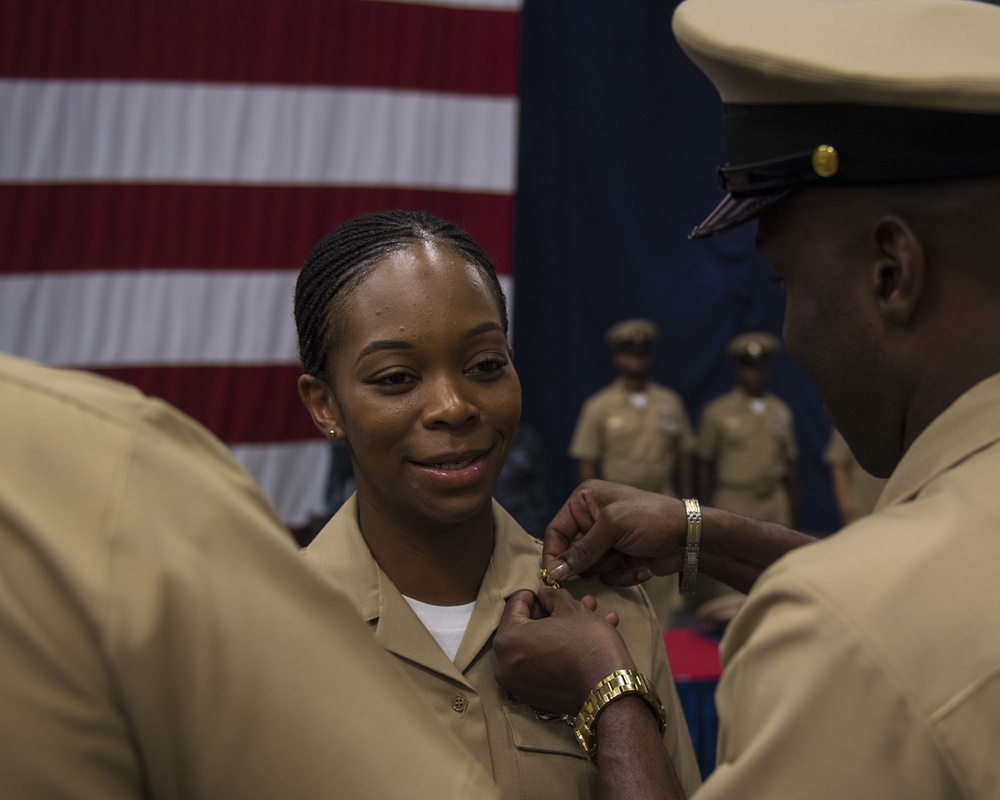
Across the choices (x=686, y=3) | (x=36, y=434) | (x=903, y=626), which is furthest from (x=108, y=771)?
(x=686, y=3)

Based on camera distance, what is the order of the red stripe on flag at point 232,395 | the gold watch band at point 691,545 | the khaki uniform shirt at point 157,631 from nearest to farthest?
the khaki uniform shirt at point 157,631
the gold watch band at point 691,545
the red stripe on flag at point 232,395

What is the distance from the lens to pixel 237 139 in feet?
16.1

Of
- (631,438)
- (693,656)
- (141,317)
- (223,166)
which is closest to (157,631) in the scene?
(693,656)

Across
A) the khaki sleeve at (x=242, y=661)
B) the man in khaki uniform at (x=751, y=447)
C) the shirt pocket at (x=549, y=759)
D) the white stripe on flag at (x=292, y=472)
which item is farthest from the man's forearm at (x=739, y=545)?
the man in khaki uniform at (x=751, y=447)

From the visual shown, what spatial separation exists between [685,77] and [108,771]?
25.0 feet

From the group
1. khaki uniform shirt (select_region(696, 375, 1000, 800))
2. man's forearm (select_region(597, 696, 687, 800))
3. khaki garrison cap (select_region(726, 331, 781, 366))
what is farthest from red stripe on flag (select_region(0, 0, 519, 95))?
khaki uniform shirt (select_region(696, 375, 1000, 800))

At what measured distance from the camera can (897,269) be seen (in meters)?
0.91

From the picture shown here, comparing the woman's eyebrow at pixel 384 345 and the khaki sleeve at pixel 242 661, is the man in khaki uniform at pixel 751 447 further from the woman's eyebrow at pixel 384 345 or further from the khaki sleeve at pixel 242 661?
the khaki sleeve at pixel 242 661

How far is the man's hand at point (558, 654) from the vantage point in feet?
3.98

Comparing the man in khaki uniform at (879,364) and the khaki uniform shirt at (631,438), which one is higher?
the man in khaki uniform at (879,364)

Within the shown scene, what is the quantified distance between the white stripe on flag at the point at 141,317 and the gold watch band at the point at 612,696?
4.02 m

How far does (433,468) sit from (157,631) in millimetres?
714

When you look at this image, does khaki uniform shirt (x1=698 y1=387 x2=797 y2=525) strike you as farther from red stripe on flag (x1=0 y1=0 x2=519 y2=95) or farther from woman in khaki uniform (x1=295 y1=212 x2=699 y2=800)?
woman in khaki uniform (x1=295 y1=212 x2=699 y2=800)

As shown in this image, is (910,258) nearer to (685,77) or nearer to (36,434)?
(36,434)
